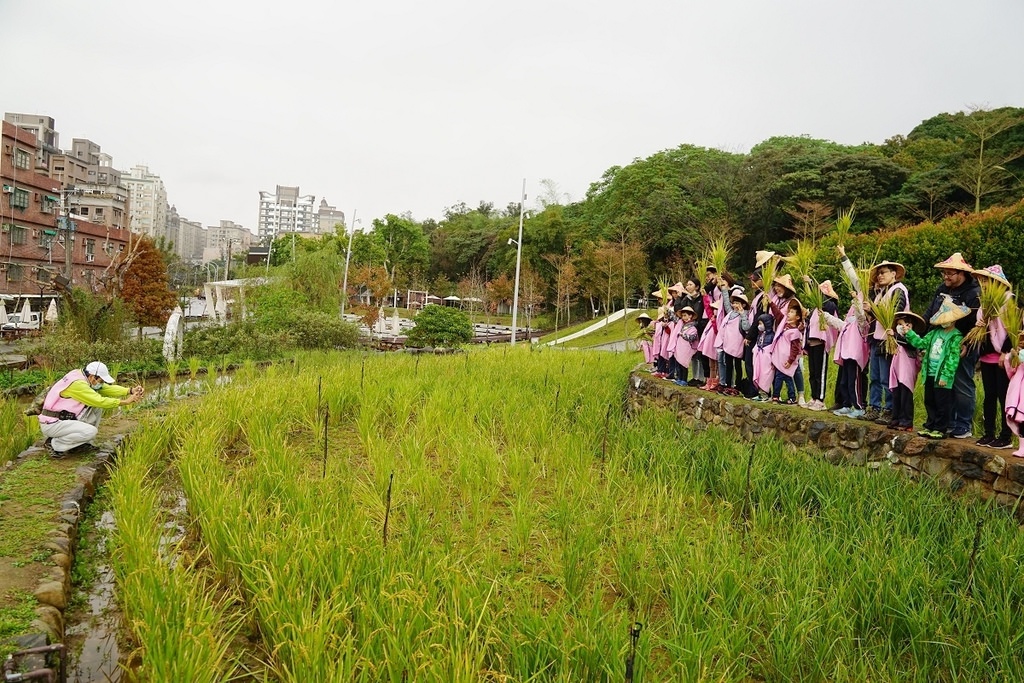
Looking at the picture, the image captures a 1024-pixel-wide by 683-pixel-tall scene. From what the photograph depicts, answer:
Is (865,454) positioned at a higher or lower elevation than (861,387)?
lower

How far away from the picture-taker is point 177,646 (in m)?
2.39

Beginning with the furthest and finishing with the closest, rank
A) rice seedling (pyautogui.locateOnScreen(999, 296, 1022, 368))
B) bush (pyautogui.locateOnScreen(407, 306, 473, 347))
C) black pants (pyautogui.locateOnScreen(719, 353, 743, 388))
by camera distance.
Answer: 1. bush (pyautogui.locateOnScreen(407, 306, 473, 347))
2. black pants (pyautogui.locateOnScreen(719, 353, 743, 388))
3. rice seedling (pyautogui.locateOnScreen(999, 296, 1022, 368))

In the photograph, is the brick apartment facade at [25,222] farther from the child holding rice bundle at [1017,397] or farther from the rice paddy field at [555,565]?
the child holding rice bundle at [1017,397]

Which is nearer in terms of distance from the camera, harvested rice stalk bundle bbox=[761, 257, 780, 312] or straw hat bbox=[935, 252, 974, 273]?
straw hat bbox=[935, 252, 974, 273]

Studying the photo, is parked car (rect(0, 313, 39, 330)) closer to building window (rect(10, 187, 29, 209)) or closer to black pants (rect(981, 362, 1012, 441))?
building window (rect(10, 187, 29, 209))

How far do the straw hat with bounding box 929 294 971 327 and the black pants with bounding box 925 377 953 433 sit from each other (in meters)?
A: 0.42

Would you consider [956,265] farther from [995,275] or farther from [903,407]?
[903,407]

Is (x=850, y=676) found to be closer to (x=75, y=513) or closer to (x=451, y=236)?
(x=75, y=513)

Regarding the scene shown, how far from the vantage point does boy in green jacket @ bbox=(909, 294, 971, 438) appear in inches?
183

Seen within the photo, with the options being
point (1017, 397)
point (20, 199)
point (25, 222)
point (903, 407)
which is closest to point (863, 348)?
point (903, 407)

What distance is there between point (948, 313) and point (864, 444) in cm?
118

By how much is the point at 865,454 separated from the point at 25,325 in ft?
64.8

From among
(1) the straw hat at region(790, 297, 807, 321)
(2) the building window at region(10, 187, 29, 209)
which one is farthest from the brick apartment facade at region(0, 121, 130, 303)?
(1) the straw hat at region(790, 297, 807, 321)

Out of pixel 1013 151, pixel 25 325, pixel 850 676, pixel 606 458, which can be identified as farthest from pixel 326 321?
pixel 1013 151
